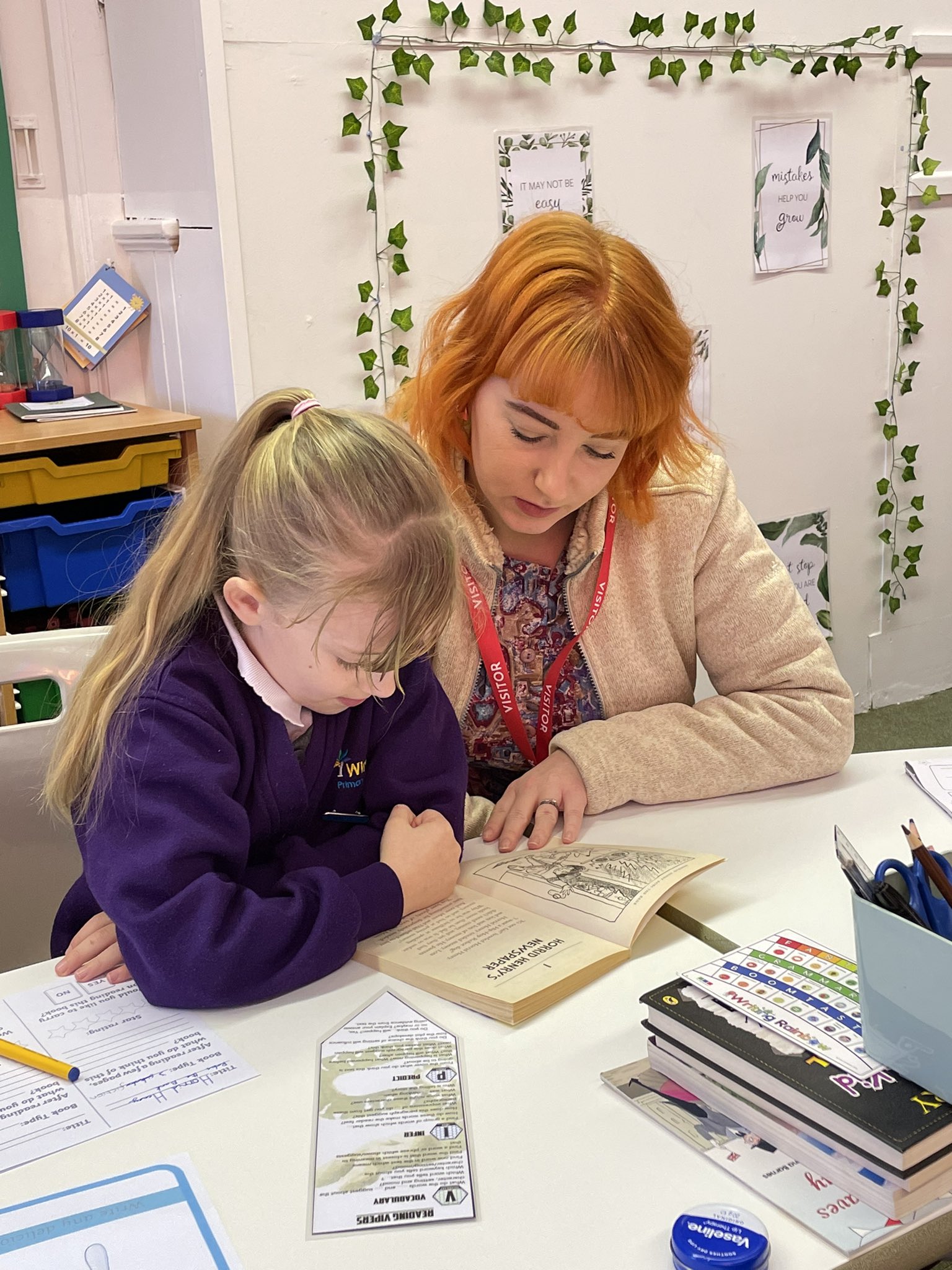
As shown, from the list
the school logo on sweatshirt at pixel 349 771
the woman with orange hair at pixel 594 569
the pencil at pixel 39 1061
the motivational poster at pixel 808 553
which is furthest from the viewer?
the motivational poster at pixel 808 553

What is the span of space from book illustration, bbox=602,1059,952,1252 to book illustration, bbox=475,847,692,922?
0.21 m

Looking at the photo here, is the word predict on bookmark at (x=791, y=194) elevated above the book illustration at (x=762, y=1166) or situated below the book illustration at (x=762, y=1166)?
above

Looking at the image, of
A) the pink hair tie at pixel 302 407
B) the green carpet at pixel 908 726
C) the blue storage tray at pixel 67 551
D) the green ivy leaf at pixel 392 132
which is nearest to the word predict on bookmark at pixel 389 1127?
the pink hair tie at pixel 302 407

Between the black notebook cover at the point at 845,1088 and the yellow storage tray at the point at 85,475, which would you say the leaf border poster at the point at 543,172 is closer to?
the yellow storage tray at the point at 85,475

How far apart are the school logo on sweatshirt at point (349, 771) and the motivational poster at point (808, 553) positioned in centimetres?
219

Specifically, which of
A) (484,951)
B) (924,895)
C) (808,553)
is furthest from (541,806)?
(808,553)

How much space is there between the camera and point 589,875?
3.79 feet

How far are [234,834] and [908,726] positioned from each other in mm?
2785

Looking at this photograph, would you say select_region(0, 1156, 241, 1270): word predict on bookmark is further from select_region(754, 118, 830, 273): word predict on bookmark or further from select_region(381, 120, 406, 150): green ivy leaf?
select_region(754, 118, 830, 273): word predict on bookmark

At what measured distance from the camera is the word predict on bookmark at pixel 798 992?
2.71 feet

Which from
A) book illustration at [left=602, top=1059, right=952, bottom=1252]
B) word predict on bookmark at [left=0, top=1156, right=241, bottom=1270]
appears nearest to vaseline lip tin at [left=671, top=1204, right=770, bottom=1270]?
book illustration at [left=602, top=1059, right=952, bottom=1252]

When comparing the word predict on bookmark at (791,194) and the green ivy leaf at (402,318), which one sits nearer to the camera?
the green ivy leaf at (402,318)

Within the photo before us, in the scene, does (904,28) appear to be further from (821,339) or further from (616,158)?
(616,158)

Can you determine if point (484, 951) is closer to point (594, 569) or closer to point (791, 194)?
point (594, 569)
